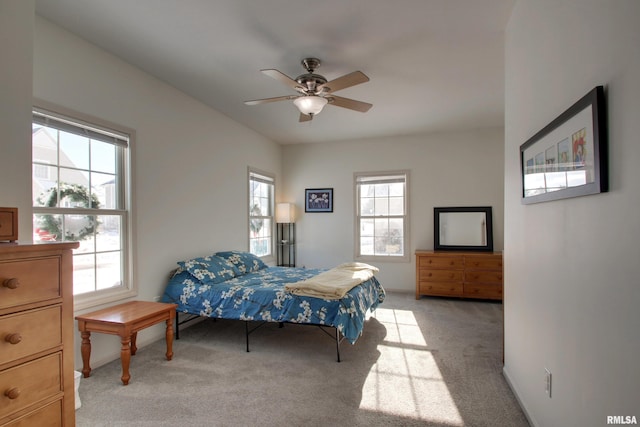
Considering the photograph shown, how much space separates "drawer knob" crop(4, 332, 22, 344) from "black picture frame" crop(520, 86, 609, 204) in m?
2.24

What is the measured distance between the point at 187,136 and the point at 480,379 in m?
3.74

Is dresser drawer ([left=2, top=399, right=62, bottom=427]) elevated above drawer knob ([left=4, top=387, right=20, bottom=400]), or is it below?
below

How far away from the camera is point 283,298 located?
10.1 ft

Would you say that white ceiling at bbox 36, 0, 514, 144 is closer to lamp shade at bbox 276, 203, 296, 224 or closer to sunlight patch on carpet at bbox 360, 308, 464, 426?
lamp shade at bbox 276, 203, 296, 224

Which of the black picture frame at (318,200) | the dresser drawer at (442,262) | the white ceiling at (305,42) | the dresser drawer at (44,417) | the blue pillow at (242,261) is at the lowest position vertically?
the dresser drawer at (44,417)

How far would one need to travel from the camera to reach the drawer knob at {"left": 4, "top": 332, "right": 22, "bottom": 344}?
1.28 metres

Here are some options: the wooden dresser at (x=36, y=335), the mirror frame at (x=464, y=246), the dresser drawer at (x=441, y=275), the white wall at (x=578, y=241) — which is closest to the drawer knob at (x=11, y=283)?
the wooden dresser at (x=36, y=335)

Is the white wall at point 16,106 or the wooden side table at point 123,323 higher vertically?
the white wall at point 16,106

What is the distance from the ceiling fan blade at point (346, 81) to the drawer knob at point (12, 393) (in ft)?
8.26

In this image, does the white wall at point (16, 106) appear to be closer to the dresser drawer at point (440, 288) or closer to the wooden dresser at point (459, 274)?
the wooden dresser at point (459, 274)

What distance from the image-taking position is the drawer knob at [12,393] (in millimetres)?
1296

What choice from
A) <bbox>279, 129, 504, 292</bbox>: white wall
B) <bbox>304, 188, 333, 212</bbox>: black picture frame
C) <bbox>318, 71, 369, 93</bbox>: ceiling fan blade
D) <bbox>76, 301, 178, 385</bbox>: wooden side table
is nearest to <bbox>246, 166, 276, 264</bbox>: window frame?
<bbox>279, 129, 504, 292</bbox>: white wall

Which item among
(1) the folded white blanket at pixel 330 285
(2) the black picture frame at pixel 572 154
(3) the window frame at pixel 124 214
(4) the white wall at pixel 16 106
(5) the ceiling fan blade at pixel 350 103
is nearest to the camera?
(2) the black picture frame at pixel 572 154

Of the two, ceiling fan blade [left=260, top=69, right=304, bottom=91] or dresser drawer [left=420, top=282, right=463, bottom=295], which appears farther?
dresser drawer [left=420, top=282, right=463, bottom=295]
